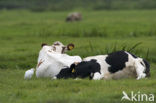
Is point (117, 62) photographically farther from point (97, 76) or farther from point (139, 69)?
point (97, 76)

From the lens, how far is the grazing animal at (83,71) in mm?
8914

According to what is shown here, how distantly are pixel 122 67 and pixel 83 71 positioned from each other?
28.3 inches

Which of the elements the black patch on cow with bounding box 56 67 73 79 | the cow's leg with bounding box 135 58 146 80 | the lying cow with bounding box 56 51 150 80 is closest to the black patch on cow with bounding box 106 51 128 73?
the lying cow with bounding box 56 51 150 80

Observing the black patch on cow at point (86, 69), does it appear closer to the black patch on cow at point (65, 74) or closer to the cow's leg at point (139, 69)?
the black patch on cow at point (65, 74)

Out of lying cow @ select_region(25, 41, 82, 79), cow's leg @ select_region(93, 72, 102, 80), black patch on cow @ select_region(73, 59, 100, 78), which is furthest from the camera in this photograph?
lying cow @ select_region(25, 41, 82, 79)

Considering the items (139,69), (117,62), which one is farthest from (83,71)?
(139,69)

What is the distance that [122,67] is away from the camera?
911cm

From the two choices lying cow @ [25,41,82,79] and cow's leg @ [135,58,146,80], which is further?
lying cow @ [25,41,82,79]

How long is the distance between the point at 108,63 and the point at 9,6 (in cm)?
4533

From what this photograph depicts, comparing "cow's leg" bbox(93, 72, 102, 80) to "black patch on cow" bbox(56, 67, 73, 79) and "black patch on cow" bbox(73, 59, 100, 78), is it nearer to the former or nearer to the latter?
"black patch on cow" bbox(73, 59, 100, 78)

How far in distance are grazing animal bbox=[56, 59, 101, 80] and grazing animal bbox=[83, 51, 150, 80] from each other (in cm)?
15

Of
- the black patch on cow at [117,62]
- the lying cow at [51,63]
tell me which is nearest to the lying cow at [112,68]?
the black patch on cow at [117,62]

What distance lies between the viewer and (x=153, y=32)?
20.9 m

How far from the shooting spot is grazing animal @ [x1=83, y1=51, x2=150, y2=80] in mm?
9070
